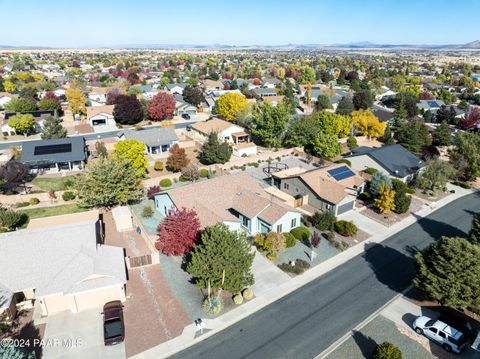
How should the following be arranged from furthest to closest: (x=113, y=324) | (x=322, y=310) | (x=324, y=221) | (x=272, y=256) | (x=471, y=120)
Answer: (x=471, y=120) → (x=324, y=221) → (x=272, y=256) → (x=322, y=310) → (x=113, y=324)

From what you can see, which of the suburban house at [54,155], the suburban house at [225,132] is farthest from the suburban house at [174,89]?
the suburban house at [54,155]

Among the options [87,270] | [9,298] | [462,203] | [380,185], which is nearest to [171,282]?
[87,270]

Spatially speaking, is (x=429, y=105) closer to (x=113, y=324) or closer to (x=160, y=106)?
(x=160, y=106)

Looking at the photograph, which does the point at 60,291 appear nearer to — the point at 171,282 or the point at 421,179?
the point at 171,282

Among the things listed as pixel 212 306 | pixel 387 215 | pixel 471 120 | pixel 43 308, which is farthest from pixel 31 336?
pixel 471 120

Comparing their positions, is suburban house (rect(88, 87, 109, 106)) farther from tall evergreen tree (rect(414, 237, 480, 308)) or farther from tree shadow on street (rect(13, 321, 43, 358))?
tall evergreen tree (rect(414, 237, 480, 308))

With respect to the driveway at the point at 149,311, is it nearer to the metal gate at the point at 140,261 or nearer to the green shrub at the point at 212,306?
the metal gate at the point at 140,261
